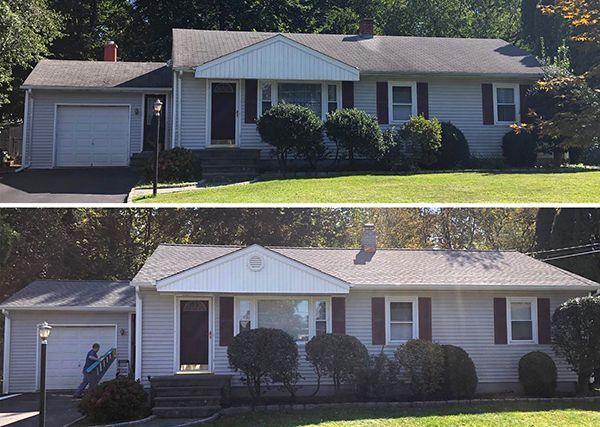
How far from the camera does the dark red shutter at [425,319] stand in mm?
15508

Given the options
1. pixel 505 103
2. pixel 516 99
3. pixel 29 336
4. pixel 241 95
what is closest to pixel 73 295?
pixel 29 336

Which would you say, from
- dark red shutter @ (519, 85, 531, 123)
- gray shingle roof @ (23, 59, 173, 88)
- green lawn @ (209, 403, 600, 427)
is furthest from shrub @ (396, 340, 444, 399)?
gray shingle roof @ (23, 59, 173, 88)

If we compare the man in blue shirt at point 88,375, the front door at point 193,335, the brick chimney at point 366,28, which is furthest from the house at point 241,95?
the man in blue shirt at point 88,375

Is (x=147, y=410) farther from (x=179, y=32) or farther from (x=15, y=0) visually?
(x=15, y=0)

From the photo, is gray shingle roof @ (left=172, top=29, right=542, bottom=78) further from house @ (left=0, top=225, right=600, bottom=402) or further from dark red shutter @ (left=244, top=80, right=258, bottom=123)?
house @ (left=0, top=225, right=600, bottom=402)

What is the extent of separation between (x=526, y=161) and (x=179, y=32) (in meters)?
12.0

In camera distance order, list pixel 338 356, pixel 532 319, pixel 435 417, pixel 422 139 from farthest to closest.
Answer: pixel 422 139, pixel 532 319, pixel 338 356, pixel 435 417

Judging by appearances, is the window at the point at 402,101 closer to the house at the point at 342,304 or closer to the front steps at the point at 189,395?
the house at the point at 342,304

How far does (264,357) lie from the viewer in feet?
45.2

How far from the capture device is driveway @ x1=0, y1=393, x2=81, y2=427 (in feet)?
43.0

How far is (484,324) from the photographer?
51.7 ft

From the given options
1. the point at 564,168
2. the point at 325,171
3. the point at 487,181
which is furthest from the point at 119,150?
the point at 564,168

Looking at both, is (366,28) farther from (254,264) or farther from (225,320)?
(225,320)

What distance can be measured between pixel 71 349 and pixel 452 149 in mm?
11730
